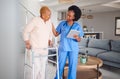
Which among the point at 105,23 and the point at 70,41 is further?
the point at 105,23

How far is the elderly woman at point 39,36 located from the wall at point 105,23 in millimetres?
7602

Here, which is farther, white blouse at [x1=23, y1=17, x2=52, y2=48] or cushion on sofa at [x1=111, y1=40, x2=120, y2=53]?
cushion on sofa at [x1=111, y1=40, x2=120, y2=53]

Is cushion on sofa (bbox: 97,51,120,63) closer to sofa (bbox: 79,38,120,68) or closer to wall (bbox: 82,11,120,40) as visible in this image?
sofa (bbox: 79,38,120,68)

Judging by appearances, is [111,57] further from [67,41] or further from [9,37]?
[9,37]

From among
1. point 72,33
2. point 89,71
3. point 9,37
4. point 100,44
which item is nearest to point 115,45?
point 100,44

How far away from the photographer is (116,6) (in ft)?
24.1

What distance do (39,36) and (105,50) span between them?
130 inches

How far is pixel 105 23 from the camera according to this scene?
934 centimetres

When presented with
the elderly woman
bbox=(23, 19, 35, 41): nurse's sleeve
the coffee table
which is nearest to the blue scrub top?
the elderly woman

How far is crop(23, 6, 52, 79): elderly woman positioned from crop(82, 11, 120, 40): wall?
24.9ft

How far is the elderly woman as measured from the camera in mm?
1921

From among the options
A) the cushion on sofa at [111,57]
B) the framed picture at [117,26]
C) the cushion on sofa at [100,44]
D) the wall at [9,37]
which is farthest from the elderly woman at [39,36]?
the framed picture at [117,26]

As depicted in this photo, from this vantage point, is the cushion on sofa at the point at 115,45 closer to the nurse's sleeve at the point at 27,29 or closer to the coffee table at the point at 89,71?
the coffee table at the point at 89,71

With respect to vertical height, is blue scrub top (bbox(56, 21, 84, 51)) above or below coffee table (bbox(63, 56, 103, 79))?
above
